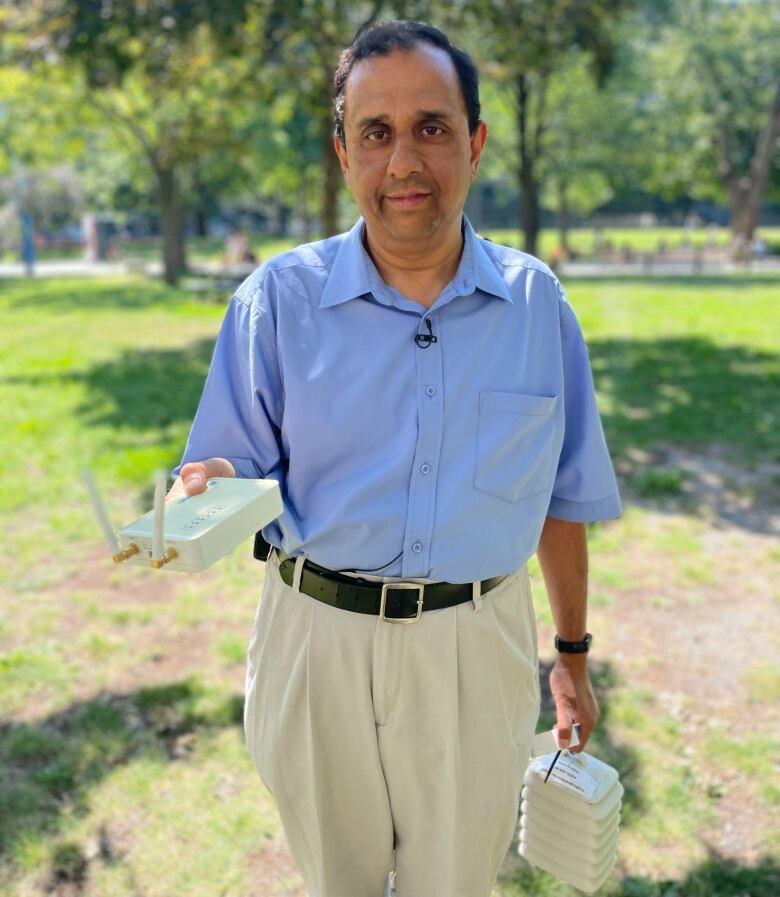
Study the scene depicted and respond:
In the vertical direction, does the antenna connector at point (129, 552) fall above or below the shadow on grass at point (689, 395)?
above

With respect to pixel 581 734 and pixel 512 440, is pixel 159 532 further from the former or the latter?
pixel 581 734

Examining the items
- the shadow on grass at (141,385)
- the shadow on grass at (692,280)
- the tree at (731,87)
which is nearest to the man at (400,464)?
the shadow on grass at (141,385)

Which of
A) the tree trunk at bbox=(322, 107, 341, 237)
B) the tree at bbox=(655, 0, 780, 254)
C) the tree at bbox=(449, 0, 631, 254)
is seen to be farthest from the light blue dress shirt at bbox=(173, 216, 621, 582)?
the tree at bbox=(655, 0, 780, 254)

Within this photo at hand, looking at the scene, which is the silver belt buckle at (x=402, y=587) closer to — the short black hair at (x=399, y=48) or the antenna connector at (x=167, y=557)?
the antenna connector at (x=167, y=557)

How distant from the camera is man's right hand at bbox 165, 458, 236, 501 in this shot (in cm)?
158

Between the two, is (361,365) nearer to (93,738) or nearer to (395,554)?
(395,554)

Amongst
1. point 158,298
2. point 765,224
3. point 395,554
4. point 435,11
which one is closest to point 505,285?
point 395,554

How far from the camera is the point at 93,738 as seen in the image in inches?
141

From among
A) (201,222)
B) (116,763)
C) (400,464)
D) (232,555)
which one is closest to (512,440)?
(400,464)

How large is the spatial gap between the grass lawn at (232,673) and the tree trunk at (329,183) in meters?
2.79

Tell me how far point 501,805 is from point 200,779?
171 cm

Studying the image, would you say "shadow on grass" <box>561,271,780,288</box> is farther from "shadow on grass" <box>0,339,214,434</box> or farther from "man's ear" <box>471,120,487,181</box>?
"man's ear" <box>471,120,487,181</box>

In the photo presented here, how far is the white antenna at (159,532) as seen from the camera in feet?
4.46

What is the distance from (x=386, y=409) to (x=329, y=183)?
8.31 m
